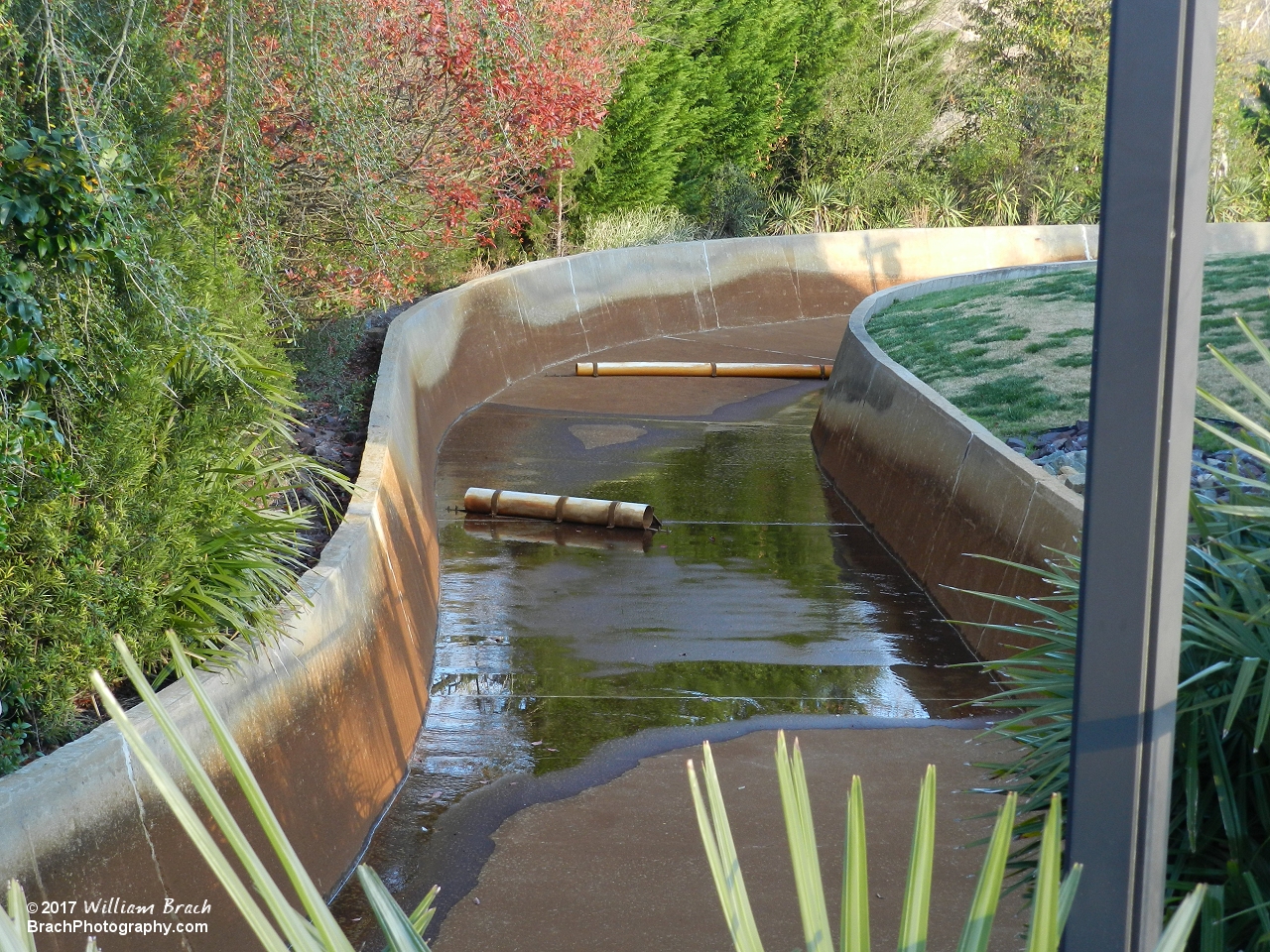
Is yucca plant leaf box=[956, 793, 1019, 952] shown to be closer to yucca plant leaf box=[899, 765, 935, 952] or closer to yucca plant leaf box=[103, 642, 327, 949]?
yucca plant leaf box=[899, 765, 935, 952]

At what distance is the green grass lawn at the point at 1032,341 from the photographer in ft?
28.0

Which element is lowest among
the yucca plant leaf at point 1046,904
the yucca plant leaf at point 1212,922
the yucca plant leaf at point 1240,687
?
the yucca plant leaf at point 1212,922

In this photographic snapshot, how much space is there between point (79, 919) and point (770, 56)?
2329cm

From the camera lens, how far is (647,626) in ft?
25.3

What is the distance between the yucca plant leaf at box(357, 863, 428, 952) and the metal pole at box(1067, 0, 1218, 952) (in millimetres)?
998

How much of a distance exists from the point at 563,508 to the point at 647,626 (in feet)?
7.20

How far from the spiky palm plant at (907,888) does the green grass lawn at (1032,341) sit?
6205 millimetres

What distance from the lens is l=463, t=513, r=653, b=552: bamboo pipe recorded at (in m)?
9.27

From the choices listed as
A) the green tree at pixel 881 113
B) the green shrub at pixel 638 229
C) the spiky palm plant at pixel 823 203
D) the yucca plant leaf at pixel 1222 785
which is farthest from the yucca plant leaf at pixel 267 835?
the green tree at pixel 881 113

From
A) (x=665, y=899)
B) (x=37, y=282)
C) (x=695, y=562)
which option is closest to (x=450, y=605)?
(x=695, y=562)

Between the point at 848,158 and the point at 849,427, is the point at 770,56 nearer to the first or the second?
the point at 848,158

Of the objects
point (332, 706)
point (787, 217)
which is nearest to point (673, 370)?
point (787, 217)

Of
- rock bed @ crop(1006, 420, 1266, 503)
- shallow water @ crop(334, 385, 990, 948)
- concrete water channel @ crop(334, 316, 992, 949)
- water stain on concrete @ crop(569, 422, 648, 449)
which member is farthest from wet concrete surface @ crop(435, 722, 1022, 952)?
water stain on concrete @ crop(569, 422, 648, 449)

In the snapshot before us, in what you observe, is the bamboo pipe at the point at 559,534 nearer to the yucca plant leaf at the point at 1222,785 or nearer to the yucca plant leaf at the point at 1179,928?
the yucca plant leaf at the point at 1222,785
